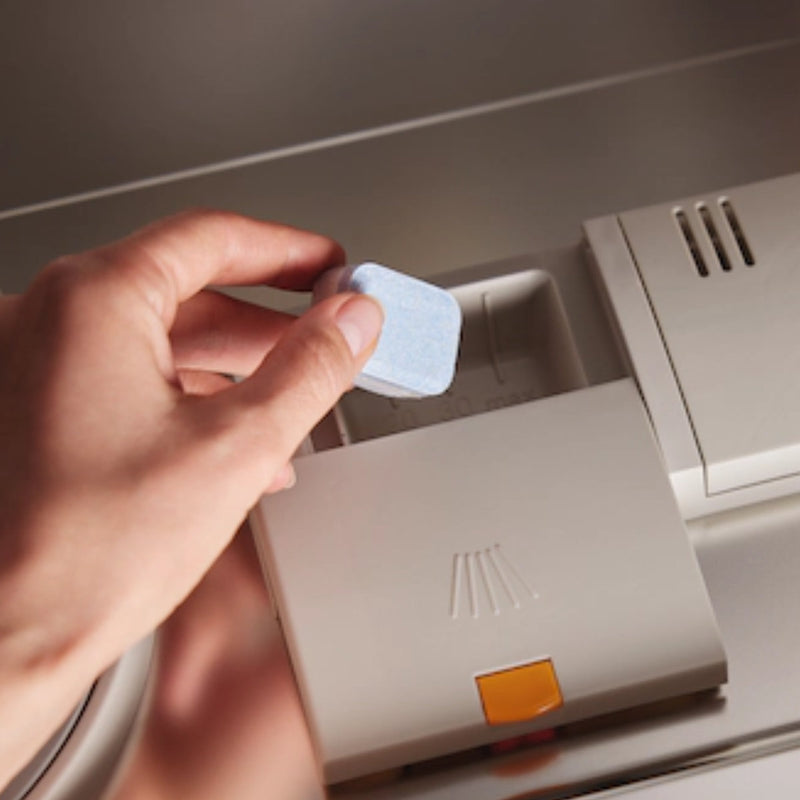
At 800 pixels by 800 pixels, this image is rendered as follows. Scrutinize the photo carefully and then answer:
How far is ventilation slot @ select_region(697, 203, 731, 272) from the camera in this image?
2.16 feet

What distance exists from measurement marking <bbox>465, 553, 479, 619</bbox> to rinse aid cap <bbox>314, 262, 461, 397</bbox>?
0.09 metres

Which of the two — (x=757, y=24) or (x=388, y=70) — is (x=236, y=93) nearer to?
(x=388, y=70)

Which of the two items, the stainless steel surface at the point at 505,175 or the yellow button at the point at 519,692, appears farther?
the stainless steel surface at the point at 505,175

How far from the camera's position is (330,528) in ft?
A: 2.00

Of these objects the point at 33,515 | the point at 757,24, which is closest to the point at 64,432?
the point at 33,515

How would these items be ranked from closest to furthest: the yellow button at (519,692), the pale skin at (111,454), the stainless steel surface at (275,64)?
the pale skin at (111,454), the yellow button at (519,692), the stainless steel surface at (275,64)

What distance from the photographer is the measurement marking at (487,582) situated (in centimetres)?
59

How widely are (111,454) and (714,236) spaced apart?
0.37 meters

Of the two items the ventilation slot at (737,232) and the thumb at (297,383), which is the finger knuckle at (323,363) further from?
the ventilation slot at (737,232)

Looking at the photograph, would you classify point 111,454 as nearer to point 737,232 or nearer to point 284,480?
point 284,480

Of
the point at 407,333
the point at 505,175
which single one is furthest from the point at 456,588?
the point at 505,175

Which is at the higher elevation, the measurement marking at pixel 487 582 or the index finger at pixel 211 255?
the index finger at pixel 211 255

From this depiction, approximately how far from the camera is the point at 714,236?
670 mm

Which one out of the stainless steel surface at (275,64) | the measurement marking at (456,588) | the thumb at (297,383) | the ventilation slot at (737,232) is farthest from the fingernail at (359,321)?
the stainless steel surface at (275,64)
